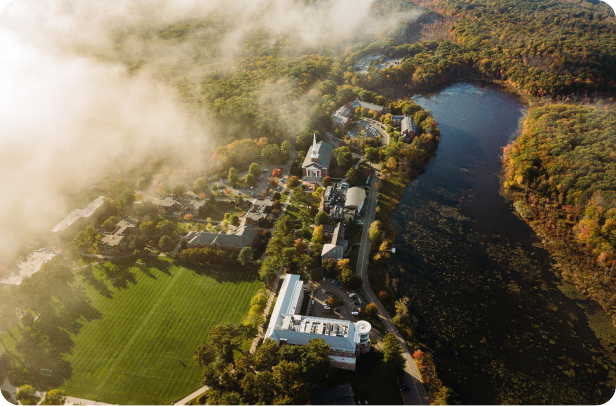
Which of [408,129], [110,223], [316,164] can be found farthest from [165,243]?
[408,129]

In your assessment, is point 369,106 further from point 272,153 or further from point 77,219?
point 77,219

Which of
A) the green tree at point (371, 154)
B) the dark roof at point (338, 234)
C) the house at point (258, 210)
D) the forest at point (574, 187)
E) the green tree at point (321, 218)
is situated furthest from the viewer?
the green tree at point (371, 154)

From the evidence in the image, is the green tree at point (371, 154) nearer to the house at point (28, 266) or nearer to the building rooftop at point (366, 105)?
the building rooftop at point (366, 105)

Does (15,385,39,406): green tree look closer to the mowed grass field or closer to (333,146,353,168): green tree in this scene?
the mowed grass field

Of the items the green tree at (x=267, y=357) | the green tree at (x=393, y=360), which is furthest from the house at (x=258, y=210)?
the green tree at (x=393, y=360)

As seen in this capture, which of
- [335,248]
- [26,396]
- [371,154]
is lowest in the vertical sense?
[26,396]

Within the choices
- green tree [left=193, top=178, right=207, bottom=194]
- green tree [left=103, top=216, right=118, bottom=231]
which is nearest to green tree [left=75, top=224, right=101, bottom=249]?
green tree [left=103, top=216, right=118, bottom=231]

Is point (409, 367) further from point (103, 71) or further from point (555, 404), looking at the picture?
point (103, 71)
